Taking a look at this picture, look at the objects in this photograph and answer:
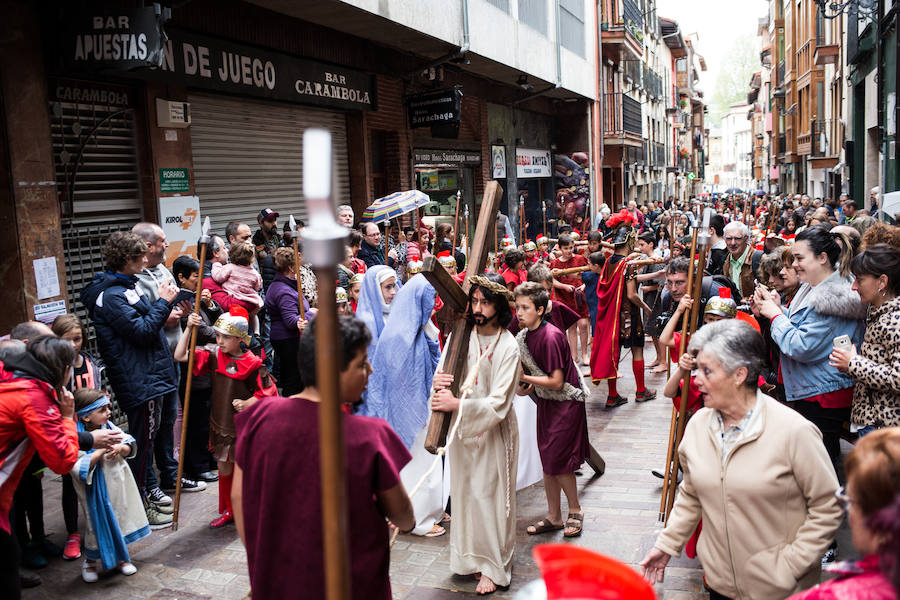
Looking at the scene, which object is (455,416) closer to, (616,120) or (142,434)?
(142,434)

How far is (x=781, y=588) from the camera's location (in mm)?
3086

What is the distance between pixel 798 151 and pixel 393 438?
39.5 metres

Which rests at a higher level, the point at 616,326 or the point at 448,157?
the point at 448,157

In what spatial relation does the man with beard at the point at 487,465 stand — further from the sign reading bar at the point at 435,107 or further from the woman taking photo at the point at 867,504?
the sign reading bar at the point at 435,107

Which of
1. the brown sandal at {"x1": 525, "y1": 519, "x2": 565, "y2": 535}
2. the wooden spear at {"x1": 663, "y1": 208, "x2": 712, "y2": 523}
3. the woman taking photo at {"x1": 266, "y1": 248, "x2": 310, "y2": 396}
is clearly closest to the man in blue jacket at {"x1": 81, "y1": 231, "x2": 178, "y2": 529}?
the woman taking photo at {"x1": 266, "y1": 248, "x2": 310, "y2": 396}

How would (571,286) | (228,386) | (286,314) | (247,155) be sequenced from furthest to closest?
(247,155), (571,286), (286,314), (228,386)

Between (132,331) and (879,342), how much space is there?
4.84m

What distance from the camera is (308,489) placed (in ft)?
Result: 8.26

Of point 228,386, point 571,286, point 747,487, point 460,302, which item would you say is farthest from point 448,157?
point 747,487

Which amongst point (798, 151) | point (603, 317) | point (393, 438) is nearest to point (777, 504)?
point (393, 438)

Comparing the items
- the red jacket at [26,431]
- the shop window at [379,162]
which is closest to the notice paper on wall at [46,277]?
the red jacket at [26,431]

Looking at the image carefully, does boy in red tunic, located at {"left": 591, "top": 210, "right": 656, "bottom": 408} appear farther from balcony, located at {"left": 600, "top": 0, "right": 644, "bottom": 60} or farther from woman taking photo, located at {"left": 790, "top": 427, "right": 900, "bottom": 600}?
balcony, located at {"left": 600, "top": 0, "right": 644, "bottom": 60}

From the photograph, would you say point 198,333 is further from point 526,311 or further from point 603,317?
point 603,317

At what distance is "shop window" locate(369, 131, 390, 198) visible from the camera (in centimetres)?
1441
